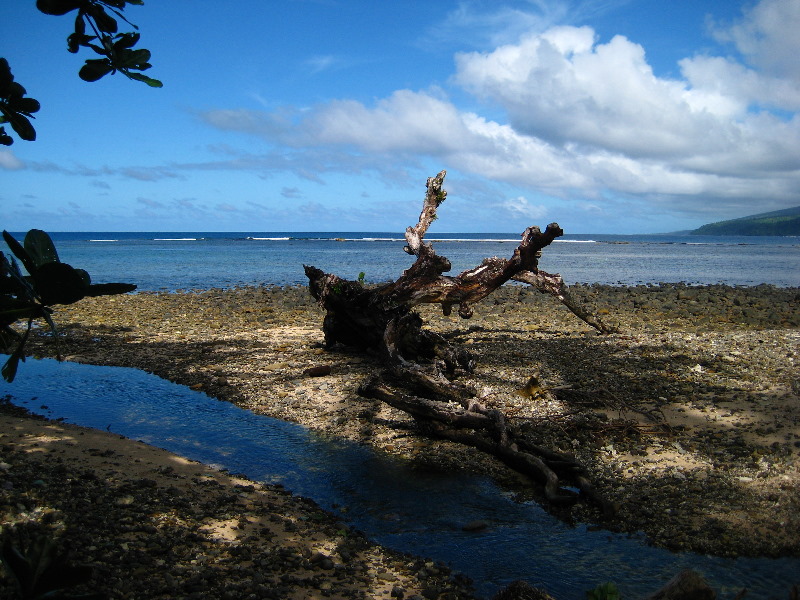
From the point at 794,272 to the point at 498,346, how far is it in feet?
116

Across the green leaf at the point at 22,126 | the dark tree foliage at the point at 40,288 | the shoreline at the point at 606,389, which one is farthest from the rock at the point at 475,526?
the green leaf at the point at 22,126

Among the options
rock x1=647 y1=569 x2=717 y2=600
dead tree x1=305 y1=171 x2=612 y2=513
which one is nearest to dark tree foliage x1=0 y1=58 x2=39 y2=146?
rock x1=647 y1=569 x2=717 y2=600

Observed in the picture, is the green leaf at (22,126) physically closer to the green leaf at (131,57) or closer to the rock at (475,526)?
the green leaf at (131,57)

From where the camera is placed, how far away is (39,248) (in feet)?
7.73

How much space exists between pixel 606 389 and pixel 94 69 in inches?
284

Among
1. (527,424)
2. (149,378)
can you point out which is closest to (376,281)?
(149,378)

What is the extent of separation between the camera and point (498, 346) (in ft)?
40.4

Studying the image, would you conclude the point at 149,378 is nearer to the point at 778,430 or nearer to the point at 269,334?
the point at 269,334

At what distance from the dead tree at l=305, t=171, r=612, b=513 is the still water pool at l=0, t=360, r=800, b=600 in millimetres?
655

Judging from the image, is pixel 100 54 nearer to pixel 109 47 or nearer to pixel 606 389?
pixel 109 47

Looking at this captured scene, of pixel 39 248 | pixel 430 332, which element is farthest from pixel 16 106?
pixel 430 332

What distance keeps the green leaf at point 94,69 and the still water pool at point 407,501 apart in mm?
4006

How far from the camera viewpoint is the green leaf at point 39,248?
2326mm

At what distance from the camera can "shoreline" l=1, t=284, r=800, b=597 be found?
5.55 metres
